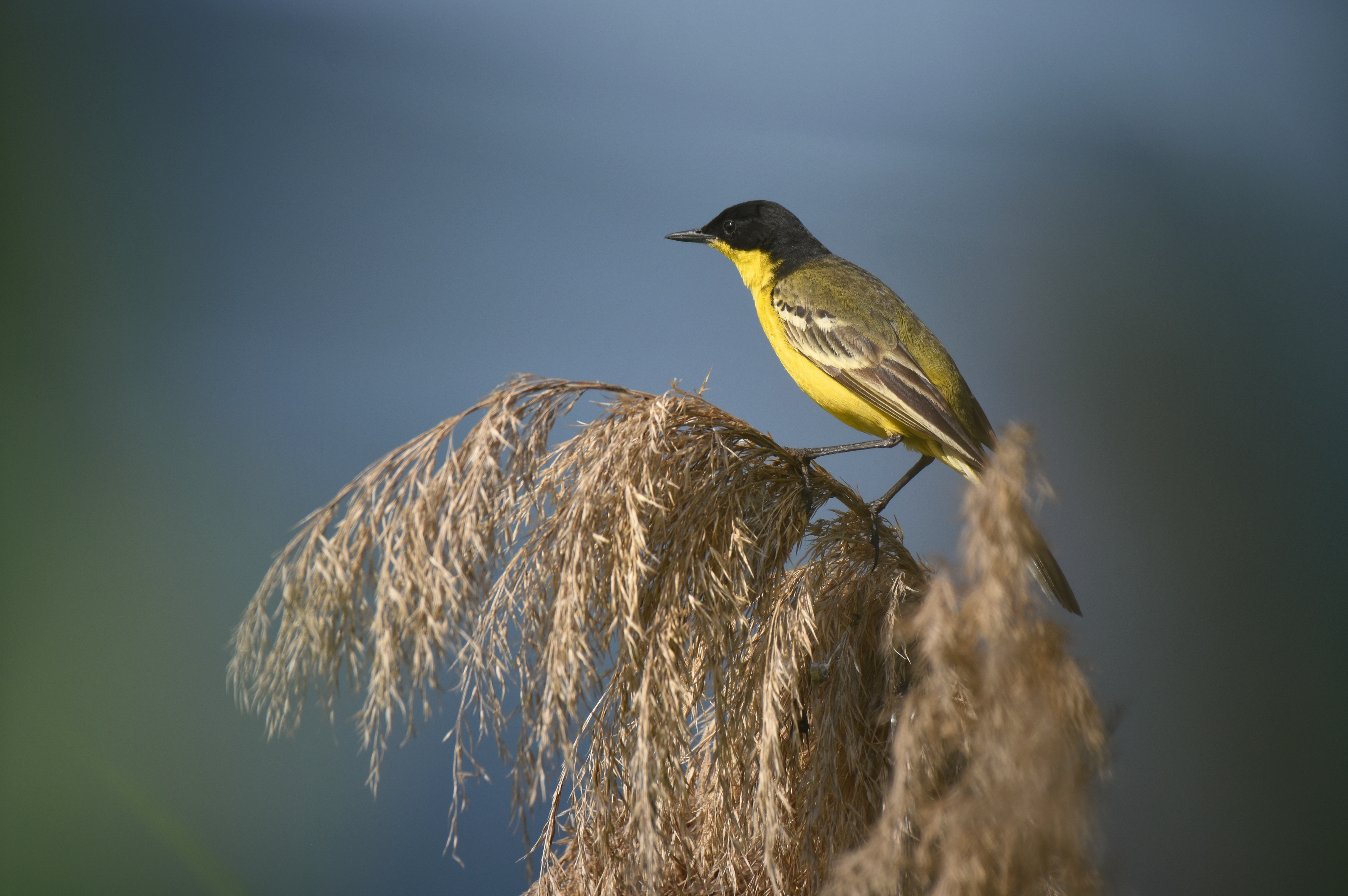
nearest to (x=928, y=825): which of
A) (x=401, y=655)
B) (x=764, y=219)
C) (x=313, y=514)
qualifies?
(x=401, y=655)

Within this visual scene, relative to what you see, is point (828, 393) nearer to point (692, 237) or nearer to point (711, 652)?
point (692, 237)

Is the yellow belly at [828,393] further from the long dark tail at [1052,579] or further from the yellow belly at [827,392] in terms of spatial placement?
the long dark tail at [1052,579]

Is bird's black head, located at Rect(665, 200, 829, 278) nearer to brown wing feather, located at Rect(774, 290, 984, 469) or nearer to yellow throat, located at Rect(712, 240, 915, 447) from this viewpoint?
yellow throat, located at Rect(712, 240, 915, 447)

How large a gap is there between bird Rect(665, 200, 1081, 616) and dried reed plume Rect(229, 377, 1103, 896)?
0.18 m

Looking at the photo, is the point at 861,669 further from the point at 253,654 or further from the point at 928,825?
the point at 253,654

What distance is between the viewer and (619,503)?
633 millimetres

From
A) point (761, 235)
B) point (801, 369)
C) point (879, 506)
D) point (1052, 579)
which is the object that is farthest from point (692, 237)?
point (1052, 579)

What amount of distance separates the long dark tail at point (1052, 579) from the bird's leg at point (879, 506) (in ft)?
0.46

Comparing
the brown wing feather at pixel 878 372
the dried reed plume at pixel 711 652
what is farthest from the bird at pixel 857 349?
the dried reed plume at pixel 711 652

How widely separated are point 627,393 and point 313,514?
9.9 inches

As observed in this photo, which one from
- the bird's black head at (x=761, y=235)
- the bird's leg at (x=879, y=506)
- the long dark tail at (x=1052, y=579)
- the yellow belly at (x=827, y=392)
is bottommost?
the long dark tail at (x=1052, y=579)

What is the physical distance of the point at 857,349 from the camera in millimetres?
1014

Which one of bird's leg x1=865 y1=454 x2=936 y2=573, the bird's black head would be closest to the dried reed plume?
bird's leg x1=865 y1=454 x2=936 y2=573

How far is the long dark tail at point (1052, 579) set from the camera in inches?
31.4
